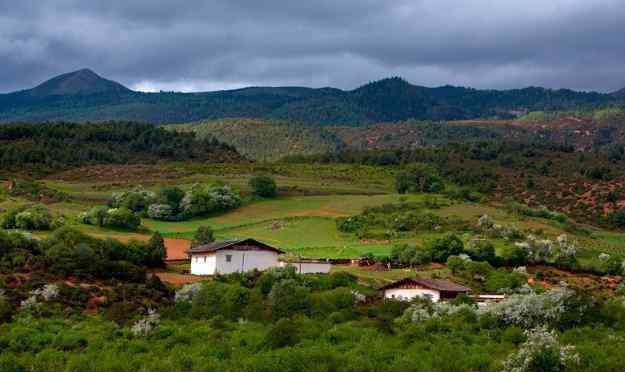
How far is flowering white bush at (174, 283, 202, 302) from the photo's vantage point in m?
59.6

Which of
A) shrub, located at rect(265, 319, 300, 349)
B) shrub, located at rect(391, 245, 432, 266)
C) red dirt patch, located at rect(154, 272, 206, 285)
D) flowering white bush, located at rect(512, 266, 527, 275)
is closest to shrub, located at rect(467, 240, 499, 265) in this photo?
flowering white bush, located at rect(512, 266, 527, 275)

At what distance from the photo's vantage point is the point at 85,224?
308 feet

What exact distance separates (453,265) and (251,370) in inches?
1236

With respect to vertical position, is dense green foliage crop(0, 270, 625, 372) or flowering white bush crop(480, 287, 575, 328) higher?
flowering white bush crop(480, 287, 575, 328)

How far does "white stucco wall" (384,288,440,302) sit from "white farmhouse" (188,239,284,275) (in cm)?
1019

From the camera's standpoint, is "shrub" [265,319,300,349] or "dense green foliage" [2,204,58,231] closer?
"shrub" [265,319,300,349]

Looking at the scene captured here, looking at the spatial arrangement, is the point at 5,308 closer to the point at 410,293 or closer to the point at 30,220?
the point at 410,293

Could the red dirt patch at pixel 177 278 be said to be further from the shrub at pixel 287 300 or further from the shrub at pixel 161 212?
the shrub at pixel 161 212

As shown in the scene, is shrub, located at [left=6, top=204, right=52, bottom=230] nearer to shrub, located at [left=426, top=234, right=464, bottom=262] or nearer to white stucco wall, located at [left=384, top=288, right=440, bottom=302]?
shrub, located at [left=426, top=234, right=464, bottom=262]

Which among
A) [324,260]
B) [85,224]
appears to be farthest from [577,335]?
[85,224]

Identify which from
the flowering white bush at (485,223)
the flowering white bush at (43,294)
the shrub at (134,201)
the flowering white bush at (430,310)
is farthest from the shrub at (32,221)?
the flowering white bush at (430,310)

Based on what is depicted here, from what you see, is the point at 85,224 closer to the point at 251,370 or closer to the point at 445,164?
the point at 251,370

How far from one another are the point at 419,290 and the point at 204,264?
15579 millimetres

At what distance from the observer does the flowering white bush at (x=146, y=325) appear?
169ft
